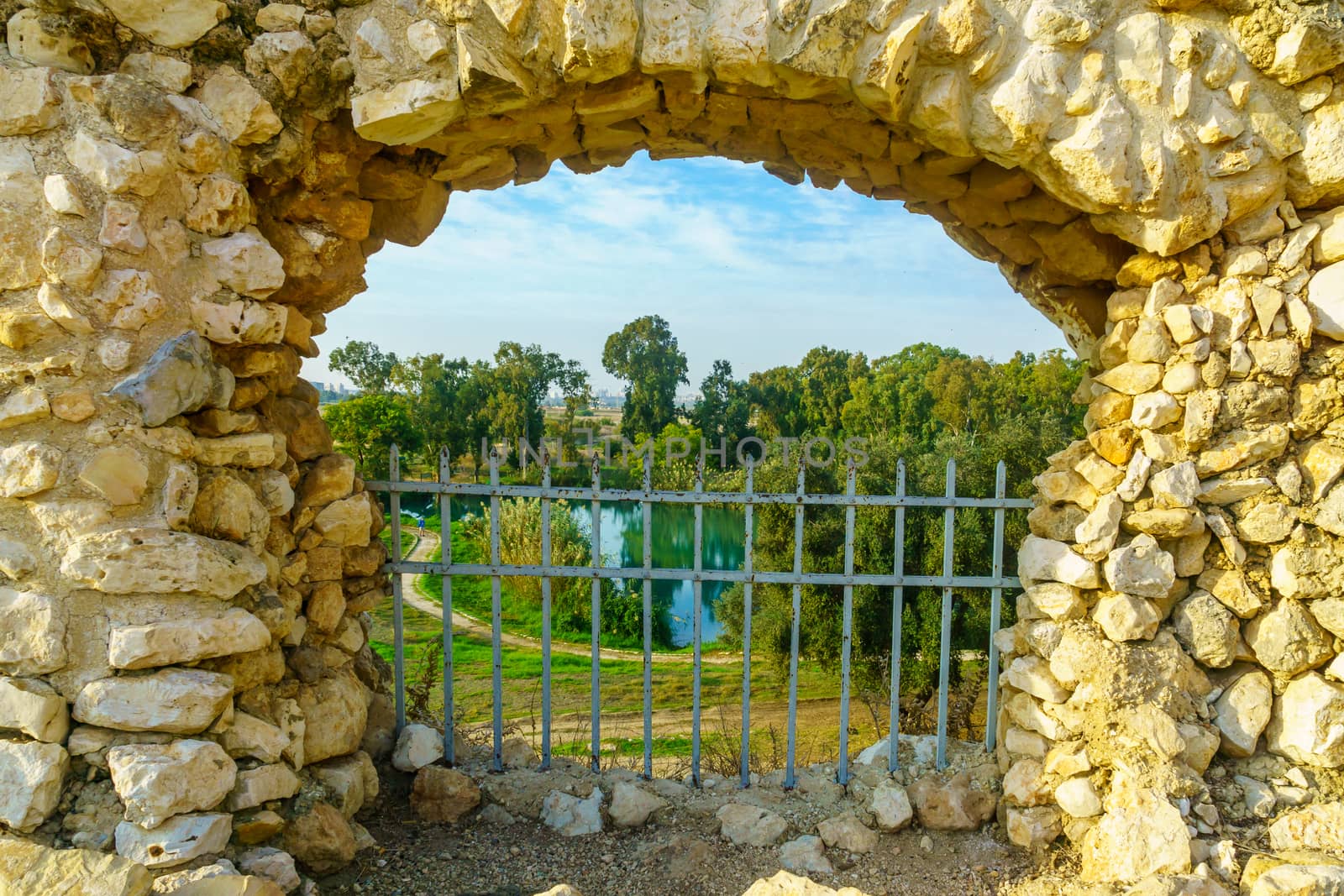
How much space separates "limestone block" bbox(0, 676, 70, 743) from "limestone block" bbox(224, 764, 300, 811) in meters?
0.51

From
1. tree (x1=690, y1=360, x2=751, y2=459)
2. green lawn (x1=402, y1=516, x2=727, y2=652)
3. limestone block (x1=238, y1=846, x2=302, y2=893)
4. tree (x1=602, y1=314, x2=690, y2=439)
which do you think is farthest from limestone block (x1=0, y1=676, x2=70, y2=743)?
tree (x1=602, y1=314, x2=690, y2=439)

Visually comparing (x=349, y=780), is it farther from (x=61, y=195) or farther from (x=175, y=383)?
(x=61, y=195)

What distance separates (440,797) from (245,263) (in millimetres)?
2215

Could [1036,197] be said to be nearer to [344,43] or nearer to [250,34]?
[344,43]

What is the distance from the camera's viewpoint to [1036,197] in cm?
308

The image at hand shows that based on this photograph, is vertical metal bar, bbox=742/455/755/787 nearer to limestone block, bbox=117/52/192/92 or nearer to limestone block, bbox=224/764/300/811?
limestone block, bbox=224/764/300/811

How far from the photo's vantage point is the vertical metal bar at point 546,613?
327cm

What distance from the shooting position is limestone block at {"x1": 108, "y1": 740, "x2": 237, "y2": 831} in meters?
2.14

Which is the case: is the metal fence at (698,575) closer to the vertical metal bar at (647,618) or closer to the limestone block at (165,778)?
the vertical metal bar at (647,618)

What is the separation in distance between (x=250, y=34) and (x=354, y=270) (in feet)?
2.89

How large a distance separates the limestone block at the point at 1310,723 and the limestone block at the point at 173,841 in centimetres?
347

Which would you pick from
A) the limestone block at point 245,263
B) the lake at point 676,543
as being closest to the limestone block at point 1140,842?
the limestone block at point 245,263

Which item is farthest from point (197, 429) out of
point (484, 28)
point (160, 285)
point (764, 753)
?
point (764, 753)

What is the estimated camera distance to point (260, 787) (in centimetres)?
242
